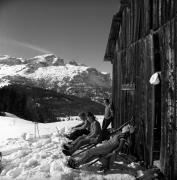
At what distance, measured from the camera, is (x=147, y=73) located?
287 inches

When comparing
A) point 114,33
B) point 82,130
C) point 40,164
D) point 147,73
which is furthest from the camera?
point 114,33

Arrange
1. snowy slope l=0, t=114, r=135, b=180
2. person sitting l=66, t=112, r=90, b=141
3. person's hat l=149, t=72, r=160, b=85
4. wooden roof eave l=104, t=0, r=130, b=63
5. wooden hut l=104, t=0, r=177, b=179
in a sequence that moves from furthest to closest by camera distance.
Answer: person sitting l=66, t=112, r=90, b=141 → wooden roof eave l=104, t=0, r=130, b=63 → person's hat l=149, t=72, r=160, b=85 → snowy slope l=0, t=114, r=135, b=180 → wooden hut l=104, t=0, r=177, b=179

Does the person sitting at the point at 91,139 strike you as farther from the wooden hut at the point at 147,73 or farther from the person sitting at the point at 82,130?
the person sitting at the point at 82,130

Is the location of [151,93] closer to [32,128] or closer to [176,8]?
[176,8]

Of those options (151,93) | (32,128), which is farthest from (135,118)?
(32,128)

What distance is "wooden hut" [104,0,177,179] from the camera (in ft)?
19.4

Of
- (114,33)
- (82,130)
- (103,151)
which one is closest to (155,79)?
(103,151)

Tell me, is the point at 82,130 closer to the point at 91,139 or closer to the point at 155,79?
the point at 91,139

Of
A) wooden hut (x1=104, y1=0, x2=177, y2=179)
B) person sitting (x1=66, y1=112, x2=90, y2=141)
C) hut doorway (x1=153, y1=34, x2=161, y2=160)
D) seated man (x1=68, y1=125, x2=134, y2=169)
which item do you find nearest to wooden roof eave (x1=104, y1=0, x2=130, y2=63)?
wooden hut (x1=104, y1=0, x2=177, y2=179)

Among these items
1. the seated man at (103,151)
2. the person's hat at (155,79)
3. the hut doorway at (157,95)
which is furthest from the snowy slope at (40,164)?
the person's hat at (155,79)

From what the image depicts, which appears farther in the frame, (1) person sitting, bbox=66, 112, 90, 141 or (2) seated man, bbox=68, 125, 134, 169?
(1) person sitting, bbox=66, 112, 90, 141

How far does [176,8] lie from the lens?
18.6 ft

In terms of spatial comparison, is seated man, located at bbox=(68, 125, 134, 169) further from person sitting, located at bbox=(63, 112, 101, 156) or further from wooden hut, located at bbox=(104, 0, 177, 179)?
person sitting, located at bbox=(63, 112, 101, 156)

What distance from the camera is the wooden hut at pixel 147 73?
19.4 ft
